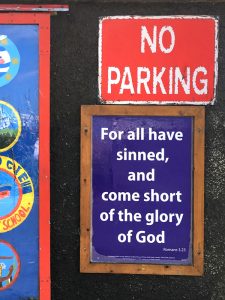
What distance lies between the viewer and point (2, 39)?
8.84ft

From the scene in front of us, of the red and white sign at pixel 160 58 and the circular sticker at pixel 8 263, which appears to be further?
the circular sticker at pixel 8 263

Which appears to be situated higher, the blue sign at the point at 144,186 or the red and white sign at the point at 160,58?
the red and white sign at the point at 160,58

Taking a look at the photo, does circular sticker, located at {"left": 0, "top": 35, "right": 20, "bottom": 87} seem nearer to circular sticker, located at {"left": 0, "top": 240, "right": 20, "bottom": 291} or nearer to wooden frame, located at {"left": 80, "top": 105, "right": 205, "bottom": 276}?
wooden frame, located at {"left": 80, "top": 105, "right": 205, "bottom": 276}

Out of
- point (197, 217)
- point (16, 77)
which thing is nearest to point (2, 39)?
point (16, 77)

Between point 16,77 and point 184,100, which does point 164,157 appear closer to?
point 184,100

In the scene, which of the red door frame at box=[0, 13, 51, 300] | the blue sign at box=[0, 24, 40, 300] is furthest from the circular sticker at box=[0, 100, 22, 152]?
the red door frame at box=[0, 13, 51, 300]

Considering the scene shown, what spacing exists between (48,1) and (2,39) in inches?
15.0

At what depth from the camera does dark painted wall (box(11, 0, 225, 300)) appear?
2.69 meters

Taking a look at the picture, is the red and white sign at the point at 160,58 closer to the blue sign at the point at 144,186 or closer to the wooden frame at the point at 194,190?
the wooden frame at the point at 194,190

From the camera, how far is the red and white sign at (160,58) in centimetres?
265

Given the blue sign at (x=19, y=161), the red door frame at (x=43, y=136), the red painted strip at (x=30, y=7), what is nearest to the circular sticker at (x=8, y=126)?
the blue sign at (x=19, y=161)

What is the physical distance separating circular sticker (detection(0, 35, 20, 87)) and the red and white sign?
1.78 ft

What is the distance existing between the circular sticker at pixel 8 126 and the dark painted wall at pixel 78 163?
9.1 inches

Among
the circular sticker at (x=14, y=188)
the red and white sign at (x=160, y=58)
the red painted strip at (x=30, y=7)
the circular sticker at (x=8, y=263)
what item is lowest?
the circular sticker at (x=8, y=263)
